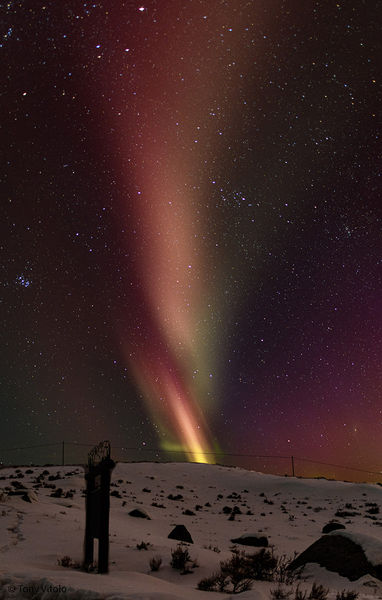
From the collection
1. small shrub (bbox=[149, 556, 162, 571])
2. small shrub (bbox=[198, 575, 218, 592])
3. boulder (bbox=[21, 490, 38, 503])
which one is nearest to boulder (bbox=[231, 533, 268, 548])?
small shrub (bbox=[149, 556, 162, 571])

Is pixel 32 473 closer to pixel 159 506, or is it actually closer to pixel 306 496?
pixel 159 506

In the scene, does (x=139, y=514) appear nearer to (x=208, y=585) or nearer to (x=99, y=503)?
(x=99, y=503)

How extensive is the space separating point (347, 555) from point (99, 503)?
16.4ft

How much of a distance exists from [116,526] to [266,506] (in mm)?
16824

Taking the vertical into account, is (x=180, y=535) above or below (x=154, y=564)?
below

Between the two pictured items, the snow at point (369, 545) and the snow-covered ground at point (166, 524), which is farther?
the snow at point (369, 545)

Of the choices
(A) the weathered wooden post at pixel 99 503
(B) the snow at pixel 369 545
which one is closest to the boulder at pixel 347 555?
(B) the snow at pixel 369 545

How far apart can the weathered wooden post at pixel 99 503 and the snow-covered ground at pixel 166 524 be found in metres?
0.41

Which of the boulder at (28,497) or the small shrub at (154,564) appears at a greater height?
the small shrub at (154,564)

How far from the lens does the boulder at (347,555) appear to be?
8234 mm

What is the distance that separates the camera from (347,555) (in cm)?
874

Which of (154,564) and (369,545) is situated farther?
(369,545)

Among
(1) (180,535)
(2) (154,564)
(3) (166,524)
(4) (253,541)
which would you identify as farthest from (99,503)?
(3) (166,524)

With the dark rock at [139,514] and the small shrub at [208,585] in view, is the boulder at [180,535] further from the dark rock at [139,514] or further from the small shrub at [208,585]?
the small shrub at [208,585]
